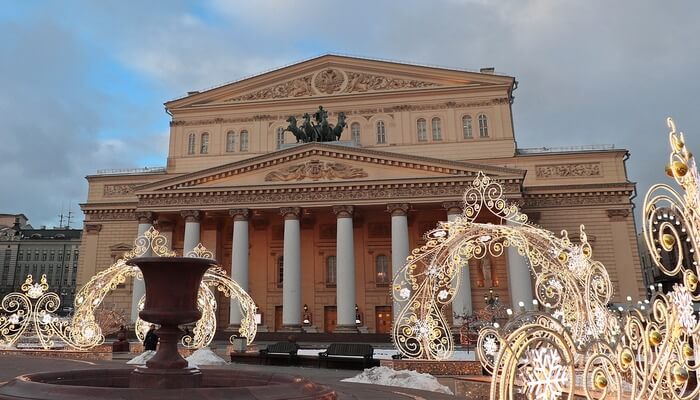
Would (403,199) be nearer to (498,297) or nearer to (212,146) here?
(498,297)

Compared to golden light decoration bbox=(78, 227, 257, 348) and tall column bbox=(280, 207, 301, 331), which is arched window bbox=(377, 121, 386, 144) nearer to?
tall column bbox=(280, 207, 301, 331)

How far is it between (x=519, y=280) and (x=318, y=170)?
1290cm

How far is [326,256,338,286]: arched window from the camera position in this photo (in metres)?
34.7

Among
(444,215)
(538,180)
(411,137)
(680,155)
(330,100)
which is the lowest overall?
(680,155)

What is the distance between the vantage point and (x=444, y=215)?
33.6m

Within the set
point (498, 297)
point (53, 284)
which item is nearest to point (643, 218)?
point (498, 297)

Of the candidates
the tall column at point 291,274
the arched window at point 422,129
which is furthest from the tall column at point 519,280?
the tall column at point 291,274

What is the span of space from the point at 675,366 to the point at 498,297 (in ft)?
91.4

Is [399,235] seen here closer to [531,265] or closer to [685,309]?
[531,265]

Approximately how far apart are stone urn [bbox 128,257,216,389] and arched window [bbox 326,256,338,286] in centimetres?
2773

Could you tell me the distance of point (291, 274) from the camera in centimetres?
2977

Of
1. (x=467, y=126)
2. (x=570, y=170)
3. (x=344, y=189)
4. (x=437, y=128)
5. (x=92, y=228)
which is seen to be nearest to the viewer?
(x=344, y=189)

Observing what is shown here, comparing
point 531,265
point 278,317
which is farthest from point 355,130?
point 531,265

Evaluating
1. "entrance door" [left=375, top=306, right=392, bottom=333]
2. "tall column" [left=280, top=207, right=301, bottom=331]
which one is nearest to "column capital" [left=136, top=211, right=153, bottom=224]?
"tall column" [left=280, top=207, right=301, bottom=331]
